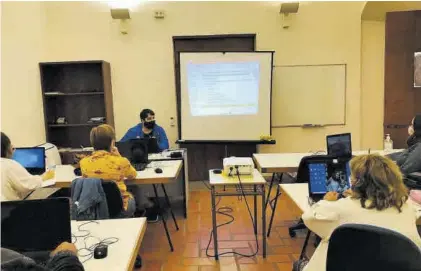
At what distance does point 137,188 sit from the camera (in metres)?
3.71

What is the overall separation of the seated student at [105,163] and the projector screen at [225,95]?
7.27 ft

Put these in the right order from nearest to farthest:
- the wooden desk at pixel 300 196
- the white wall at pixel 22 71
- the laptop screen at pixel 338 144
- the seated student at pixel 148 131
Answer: the wooden desk at pixel 300 196 < the laptop screen at pixel 338 144 < the white wall at pixel 22 71 < the seated student at pixel 148 131

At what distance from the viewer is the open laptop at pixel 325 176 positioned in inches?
83.7

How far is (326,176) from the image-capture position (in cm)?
214

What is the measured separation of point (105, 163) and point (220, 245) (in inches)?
48.1

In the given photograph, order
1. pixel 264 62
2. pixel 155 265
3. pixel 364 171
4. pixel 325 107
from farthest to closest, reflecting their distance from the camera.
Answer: pixel 325 107, pixel 264 62, pixel 155 265, pixel 364 171

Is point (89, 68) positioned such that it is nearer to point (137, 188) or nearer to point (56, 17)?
point (56, 17)

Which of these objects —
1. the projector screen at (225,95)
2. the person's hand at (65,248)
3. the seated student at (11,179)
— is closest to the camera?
the person's hand at (65,248)

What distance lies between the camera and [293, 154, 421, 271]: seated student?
1440 millimetres

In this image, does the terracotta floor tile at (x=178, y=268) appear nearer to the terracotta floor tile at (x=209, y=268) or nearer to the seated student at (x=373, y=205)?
the terracotta floor tile at (x=209, y=268)

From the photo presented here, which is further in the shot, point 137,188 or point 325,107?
point 325,107

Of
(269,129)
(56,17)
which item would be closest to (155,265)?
(269,129)

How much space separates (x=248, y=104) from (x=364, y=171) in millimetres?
3286

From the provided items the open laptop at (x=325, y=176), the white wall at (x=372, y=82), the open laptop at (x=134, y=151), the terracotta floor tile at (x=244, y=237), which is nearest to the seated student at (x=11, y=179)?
the open laptop at (x=134, y=151)
